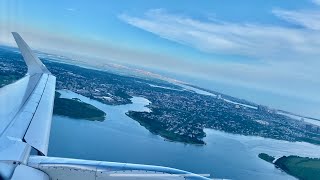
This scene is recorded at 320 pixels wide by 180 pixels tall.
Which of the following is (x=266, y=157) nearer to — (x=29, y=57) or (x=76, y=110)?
(x=76, y=110)

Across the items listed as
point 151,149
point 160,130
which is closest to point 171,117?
point 160,130

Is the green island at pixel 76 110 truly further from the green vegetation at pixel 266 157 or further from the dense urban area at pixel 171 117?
the green vegetation at pixel 266 157

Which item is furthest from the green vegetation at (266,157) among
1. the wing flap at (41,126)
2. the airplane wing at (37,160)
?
the airplane wing at (37,160)

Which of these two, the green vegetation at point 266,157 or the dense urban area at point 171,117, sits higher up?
the dense urban area at point 171,117

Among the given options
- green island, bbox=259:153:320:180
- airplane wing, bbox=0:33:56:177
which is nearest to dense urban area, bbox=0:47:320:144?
green island, bbox=259:153:320:180

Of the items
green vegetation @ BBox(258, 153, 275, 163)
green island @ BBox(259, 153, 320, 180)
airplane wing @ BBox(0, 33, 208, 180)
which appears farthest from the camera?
green vegetation @ BBox(258, 153, 275, 163)

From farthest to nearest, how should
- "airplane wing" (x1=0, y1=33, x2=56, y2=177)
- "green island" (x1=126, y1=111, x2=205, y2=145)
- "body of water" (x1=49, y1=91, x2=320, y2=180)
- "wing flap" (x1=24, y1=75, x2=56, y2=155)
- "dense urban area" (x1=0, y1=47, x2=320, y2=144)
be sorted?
→ "dense urban area" (x1=0, y1=47, x2=320, y2=144) < "green island" (x1=126, y1=111, x2=205, y2=145) < "body of water" (x1=49, y1=91, x2=320, y2=180) < "wing flap" (x1=24, y1=75, x2=56, y2=155) < "airplane wing" (x1=0, y1=33, x2=56, y2=177)

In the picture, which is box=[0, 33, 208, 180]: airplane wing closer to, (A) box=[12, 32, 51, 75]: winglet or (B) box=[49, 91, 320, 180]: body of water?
(A) box=[12, 32, 51, 75]: winglet
